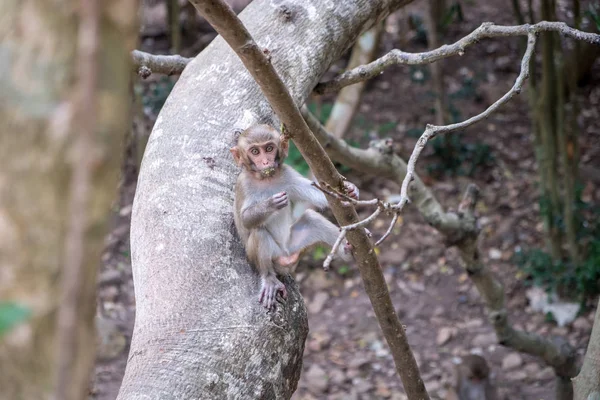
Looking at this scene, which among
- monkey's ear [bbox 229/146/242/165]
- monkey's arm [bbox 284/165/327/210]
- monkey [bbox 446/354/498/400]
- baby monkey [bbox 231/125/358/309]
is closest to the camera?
baby monkey [bbox 231/125/358/309]

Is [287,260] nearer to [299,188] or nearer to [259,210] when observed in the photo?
[259,210]

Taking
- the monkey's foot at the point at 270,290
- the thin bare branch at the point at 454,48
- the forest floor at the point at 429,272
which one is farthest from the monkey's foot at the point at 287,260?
the forest floor at the point at 429,272

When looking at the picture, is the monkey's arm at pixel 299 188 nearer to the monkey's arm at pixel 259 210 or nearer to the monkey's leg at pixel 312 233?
the monkey's leg at pixel 312 233

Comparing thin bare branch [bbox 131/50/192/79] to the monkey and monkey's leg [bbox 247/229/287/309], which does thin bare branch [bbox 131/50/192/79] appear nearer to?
monkey's leg [bbox 247/229/287/309]

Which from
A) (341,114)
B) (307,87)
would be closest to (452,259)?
(341,114)

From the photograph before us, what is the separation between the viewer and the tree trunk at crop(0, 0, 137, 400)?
0.83m

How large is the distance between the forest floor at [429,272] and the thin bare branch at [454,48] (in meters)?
3.58

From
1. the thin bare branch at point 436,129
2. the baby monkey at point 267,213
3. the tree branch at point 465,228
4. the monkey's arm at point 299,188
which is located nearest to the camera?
the thin bare branch at point 436,129

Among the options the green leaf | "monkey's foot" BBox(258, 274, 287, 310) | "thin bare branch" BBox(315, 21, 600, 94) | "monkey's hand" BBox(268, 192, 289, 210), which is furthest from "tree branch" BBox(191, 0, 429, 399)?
the green leaf

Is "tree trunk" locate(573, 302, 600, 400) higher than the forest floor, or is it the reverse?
"tree trunk" locate(573, 302, 600, 400)

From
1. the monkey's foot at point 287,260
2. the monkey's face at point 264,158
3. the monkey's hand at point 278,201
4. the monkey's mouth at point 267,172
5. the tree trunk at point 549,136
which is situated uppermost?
the monkey's face at point 264,158

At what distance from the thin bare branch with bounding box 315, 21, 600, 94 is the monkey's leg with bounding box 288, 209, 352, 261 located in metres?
0.77

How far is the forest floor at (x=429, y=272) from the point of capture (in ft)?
23.3

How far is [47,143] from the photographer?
2.88 feet
